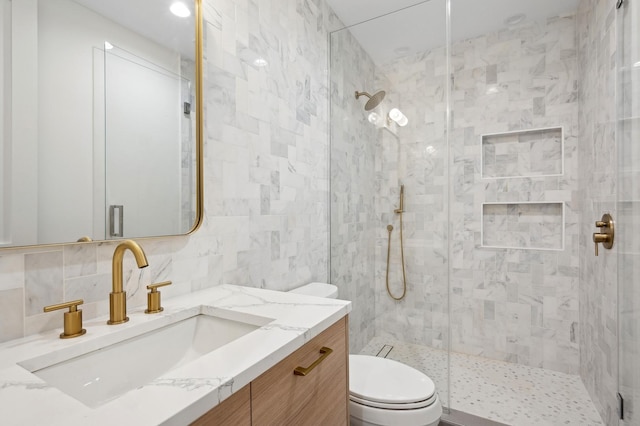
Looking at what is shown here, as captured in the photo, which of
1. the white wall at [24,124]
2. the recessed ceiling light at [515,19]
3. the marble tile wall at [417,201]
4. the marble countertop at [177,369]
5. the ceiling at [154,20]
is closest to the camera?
the marble countertop at [177,369]

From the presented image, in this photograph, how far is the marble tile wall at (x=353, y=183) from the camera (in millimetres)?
2031

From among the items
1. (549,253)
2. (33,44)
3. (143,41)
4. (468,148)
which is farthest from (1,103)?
(549,253)

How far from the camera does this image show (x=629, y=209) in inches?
50.2

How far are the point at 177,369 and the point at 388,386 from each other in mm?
1047

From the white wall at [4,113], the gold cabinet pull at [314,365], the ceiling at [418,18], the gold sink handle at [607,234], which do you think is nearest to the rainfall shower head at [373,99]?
the ceiling at [418,18]

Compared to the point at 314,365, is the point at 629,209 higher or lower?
higher

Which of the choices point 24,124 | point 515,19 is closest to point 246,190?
point 24,124

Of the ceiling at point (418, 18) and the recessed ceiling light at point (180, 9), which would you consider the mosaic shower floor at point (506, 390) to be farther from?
the recessed ceiling light at point (180, 9)

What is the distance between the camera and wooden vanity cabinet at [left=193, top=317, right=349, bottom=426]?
1.88 feet

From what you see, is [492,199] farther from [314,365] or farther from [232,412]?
[232,412]

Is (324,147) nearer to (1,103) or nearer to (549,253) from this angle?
(1,103)

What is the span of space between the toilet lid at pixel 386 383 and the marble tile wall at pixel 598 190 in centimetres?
96

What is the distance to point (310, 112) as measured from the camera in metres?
1.86

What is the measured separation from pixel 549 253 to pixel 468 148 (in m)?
0.95
